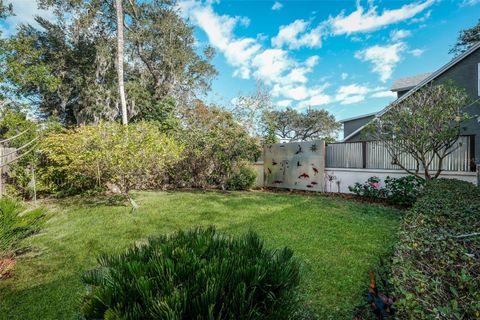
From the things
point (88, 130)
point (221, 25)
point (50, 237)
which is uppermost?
point (221, 25)

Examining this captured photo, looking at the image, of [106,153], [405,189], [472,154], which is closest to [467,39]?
[472,154]

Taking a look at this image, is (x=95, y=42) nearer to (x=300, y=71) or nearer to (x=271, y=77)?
(x=271, y=77)

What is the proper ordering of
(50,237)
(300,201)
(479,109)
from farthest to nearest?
(479,109), (300,201), (50,237)

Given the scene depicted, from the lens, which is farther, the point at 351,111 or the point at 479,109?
the point at 351,111

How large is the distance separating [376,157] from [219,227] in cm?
606

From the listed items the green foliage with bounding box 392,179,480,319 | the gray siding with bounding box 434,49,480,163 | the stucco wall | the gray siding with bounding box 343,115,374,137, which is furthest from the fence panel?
the gray siding with bounding box 343,115,374,137

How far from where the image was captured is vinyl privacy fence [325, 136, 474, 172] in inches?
253

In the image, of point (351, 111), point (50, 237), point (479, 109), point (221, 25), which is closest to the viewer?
point (50, 237)

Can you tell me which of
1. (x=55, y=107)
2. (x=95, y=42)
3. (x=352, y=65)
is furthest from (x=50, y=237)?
(x=352, y=65)

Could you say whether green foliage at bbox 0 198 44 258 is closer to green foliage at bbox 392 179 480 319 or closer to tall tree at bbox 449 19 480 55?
green foliage at bbox 392 179 480 319

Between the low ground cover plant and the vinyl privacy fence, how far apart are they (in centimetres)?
71

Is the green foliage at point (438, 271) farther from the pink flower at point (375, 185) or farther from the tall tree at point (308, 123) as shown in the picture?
the tall tree at point (308, 123)

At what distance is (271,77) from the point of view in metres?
16.0

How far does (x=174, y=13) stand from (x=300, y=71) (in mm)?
8411
